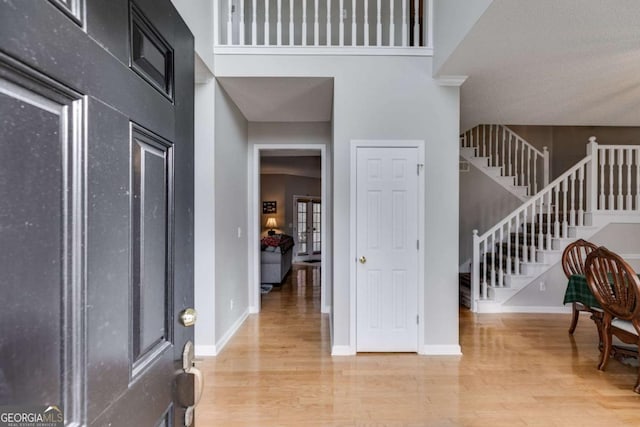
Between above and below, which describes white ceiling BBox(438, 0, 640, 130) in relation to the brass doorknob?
above

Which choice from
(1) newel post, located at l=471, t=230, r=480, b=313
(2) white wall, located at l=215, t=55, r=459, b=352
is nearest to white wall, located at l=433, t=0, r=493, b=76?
(2) white wall, located at l=215, t=55, r=459, b=352

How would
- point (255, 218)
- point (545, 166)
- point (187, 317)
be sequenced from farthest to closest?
1. point (545, 166)
2. point (255, 218)
3. point (187, 317)

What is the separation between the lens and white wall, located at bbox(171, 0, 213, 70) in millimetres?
2682

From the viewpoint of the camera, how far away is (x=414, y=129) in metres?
3.35

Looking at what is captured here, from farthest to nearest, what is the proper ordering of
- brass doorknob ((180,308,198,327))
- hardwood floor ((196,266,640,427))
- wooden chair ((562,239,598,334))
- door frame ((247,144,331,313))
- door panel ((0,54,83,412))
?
1. door frame ((247,144,331,313))
2. wooden chair ((562,239,598,334))
3. hardwood floor ((196,266,640,427))
4. brass doorknob ((180,308,198,327))
5. door panel ((0,54,83,412))

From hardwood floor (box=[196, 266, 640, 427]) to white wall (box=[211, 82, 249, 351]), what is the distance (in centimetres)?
36

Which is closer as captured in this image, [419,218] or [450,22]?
[450,22]

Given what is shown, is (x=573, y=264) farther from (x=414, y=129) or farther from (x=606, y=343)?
(x=414, y=129)

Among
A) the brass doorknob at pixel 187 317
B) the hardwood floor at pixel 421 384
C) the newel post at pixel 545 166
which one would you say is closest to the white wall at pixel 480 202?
the newel post at pixel 545 166

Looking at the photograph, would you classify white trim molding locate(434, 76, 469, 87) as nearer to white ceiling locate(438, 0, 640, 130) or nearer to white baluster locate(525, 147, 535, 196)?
white ceiling locate(438, 0, 640, 130)

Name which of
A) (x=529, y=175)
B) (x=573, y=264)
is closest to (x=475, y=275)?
(x=573, y=264)

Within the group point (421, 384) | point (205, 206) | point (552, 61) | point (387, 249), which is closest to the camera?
point (421, 384)

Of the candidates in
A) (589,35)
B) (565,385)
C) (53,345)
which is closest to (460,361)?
(565,385)

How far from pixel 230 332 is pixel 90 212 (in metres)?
3.55
